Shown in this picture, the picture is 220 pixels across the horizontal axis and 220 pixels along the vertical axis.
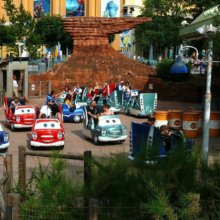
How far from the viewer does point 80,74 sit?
1293 inches

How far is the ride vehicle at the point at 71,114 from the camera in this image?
21.2 m

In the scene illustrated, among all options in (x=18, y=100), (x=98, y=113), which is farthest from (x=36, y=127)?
(x=18, y=100)

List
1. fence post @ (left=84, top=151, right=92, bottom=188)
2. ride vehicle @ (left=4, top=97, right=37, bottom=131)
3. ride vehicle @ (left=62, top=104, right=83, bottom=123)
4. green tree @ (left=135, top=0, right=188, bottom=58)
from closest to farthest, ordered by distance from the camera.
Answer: fence post @ (left=84, top=151, right=92, bottom=188) → ride vehicle @ (left=4, top=97, right=37, bottom=131) → ride vehicle @ (left=62, top=104, right=83, bottom=123) → green tree @ (left=135, top=0, right=188, bottom=58)

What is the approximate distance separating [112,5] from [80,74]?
4971cm

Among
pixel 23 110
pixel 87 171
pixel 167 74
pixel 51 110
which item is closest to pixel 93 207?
pixel 87 171

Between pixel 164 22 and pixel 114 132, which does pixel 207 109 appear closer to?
pixel 114 132

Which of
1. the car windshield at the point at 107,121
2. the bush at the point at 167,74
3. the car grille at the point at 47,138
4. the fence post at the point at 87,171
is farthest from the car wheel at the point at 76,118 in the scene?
the fence post at the point at 87,171

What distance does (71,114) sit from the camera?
836 inches

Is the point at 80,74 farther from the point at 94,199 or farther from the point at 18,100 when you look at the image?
the point at 94,199

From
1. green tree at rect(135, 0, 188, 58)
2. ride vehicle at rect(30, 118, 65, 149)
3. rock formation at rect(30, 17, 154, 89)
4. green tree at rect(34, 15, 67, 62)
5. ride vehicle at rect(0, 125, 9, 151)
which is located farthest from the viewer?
green tree at rect(34, 15, 67, 62)

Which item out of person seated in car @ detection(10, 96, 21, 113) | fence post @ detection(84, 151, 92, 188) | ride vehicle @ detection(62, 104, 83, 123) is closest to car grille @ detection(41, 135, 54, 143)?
person seated in car @ detection(10, 96, 21, 113)

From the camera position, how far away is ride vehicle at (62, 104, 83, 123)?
21188 millimetres

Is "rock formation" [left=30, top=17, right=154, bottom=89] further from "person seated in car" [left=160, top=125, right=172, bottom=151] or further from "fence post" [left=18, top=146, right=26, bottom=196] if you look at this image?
"fence post" [left=18, top=146, right=26, bottom=196]

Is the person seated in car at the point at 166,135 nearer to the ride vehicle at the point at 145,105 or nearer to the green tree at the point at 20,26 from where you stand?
the ride vehicle at the point at 145,105
